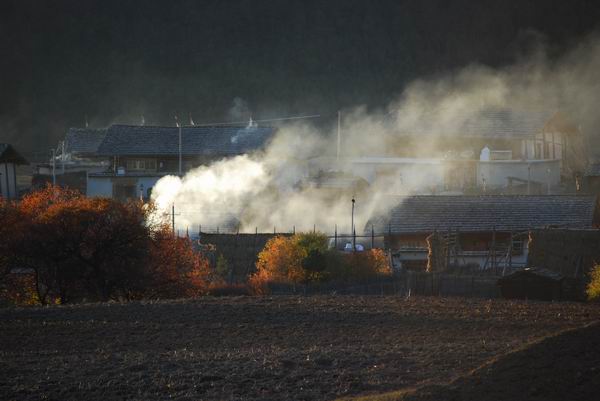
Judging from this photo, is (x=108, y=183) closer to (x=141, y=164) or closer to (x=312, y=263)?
(x=141, y=164)

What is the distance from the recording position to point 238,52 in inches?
6467

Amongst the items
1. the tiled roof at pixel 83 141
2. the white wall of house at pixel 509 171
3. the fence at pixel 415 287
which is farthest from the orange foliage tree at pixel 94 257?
the tiled roof at pixel 83 141

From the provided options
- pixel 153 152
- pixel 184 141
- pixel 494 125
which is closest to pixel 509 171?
pixel 494 125

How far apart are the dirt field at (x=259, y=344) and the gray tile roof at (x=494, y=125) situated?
34007 millimetres

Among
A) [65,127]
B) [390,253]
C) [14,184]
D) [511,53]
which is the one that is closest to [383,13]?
[511,53]

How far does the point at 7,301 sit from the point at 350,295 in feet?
41.4

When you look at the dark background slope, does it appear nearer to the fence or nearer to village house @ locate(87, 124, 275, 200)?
village house @ locate(87, 124, 275, 200)

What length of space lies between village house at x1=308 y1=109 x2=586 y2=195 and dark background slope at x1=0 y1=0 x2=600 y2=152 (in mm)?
46161

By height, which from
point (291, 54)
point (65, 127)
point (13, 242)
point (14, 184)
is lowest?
point (13, 242)

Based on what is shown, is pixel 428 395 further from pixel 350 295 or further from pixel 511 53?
pixel 511 53

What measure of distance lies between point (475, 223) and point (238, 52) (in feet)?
426

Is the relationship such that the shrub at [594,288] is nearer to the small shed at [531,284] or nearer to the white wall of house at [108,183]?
the small shed at [531,284]

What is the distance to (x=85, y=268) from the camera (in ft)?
101

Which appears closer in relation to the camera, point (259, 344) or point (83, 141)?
point (259, 344)
